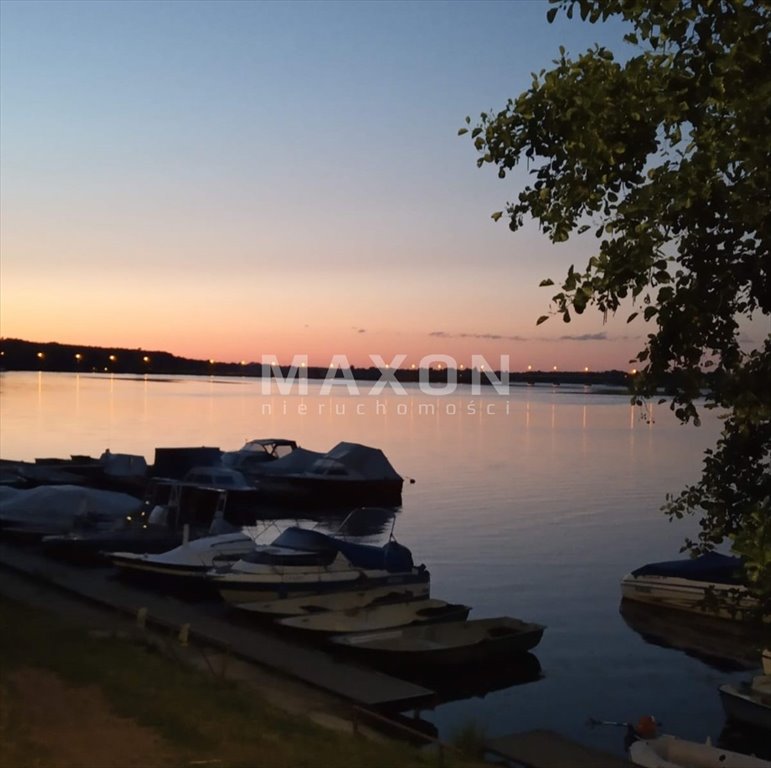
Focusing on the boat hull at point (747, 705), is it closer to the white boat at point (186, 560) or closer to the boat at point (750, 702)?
the boat at point (750, 702)

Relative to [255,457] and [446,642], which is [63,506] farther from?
[255,457]

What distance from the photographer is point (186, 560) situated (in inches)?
885

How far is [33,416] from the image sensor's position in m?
117

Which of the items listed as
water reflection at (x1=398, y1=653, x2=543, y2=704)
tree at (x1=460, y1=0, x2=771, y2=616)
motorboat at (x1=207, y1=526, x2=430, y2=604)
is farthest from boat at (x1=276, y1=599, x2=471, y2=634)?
tree at (x1=460, y1=0, x2=771, y2=616)

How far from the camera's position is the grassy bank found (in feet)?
31.0

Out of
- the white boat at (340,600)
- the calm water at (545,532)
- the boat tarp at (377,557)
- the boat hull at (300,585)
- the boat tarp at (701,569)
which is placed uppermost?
the boat tarp at (377,557)

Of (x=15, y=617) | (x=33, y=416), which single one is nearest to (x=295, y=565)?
(x=15, y=617)

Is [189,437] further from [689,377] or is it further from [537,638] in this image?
[689,377]

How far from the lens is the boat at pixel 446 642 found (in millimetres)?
17438

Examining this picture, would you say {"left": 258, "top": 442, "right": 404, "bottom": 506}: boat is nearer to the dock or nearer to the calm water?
the calm water

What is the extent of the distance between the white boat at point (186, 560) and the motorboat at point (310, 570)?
0.67 meters

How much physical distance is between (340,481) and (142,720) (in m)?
36.2

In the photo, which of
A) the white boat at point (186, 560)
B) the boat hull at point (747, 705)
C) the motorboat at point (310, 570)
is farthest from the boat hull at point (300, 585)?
the boat hull at point (747, 705)

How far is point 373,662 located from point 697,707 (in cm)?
625
